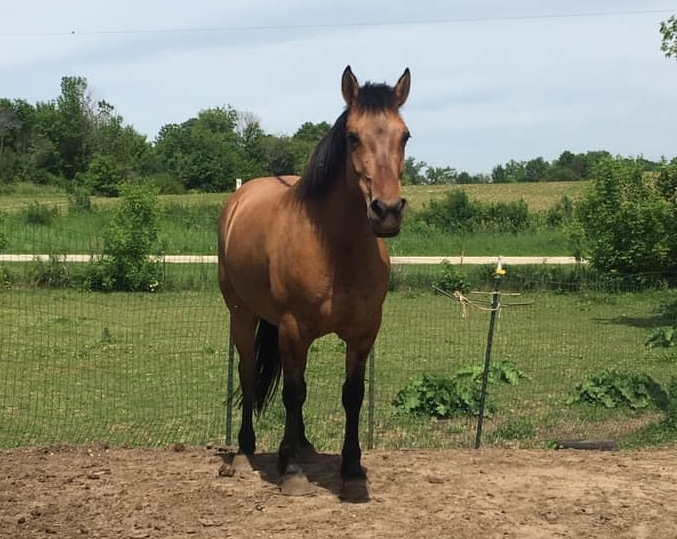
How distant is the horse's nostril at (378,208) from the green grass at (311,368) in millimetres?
3732

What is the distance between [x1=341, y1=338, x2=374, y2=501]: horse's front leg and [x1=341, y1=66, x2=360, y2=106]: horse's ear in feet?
4.82

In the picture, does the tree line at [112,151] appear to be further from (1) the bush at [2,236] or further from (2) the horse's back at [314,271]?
(2) the horse's back at [314,271]

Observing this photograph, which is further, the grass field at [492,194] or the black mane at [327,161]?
the grass field at [492,194]

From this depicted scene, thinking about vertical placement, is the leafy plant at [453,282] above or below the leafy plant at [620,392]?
above

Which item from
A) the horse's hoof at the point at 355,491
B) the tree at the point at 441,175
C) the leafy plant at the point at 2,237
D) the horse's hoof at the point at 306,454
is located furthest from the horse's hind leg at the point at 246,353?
the tree at the point at 441,175

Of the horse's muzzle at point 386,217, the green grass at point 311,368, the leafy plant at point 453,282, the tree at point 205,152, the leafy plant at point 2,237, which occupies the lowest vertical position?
the green grass at point 311,368

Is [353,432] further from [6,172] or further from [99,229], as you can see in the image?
[6,172]

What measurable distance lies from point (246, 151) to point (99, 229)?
119ft

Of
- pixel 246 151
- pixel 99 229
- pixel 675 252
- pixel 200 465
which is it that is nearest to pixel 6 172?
pixel 246 151

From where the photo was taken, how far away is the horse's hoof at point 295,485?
5.23 metres

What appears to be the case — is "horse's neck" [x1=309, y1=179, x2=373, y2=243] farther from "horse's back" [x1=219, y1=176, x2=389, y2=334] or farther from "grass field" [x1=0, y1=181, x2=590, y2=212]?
"grass field" [x1=0, y1=181, x2=590, y2=212]

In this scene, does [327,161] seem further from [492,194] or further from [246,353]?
[492,194]

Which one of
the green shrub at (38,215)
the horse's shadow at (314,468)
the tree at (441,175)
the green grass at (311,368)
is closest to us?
the horse's shadow at (314,468)

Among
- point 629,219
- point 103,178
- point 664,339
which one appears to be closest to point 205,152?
point 103,178
